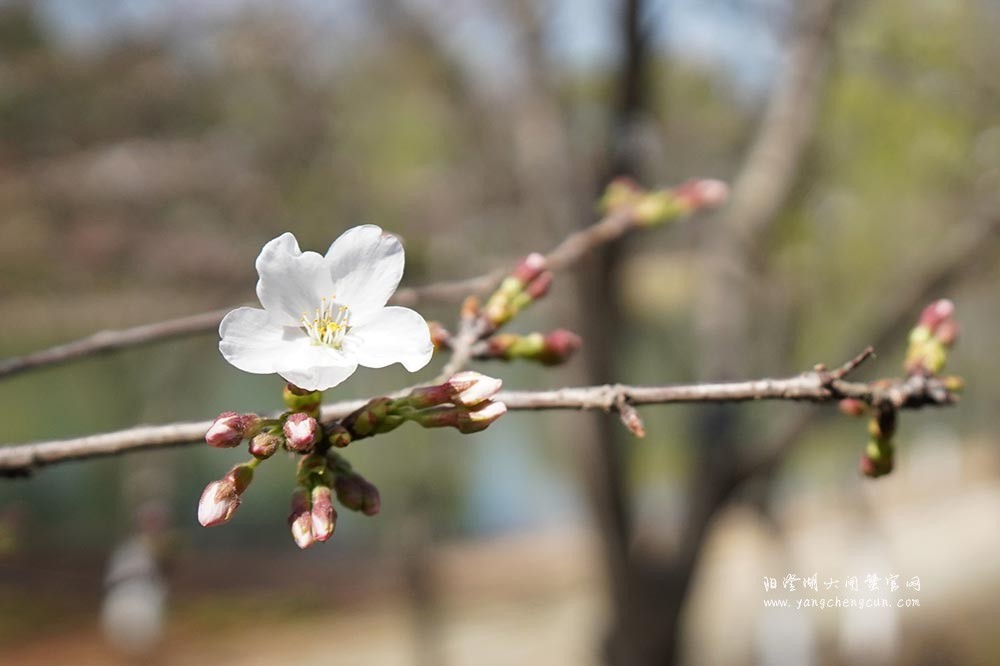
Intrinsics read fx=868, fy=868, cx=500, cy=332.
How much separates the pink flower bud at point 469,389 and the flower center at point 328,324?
0.55 feet

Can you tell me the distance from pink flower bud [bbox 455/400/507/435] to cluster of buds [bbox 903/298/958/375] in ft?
1.77

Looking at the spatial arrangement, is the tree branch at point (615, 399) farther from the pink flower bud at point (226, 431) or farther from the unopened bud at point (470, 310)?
the unopened bud at point (470, 310)

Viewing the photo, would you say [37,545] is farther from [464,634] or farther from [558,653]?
[558,653]

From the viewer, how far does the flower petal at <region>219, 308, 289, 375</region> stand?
0.90m

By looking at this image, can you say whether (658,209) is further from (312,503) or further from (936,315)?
(312,503)

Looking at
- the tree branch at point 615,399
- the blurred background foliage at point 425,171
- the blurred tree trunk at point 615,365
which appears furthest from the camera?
the blurred background foliage at point 425,171

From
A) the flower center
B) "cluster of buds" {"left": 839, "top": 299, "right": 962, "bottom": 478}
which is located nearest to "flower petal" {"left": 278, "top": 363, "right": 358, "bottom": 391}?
the flower center

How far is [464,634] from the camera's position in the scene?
36.7 feet

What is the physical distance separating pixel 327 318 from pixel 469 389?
23 centimetres

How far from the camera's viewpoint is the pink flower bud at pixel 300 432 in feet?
2.90

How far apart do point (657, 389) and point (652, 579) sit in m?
3.42

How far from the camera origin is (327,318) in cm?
107

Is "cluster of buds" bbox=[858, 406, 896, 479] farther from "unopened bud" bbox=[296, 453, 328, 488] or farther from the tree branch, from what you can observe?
"unopened bud" bbox=[296, 453, 328, 488]

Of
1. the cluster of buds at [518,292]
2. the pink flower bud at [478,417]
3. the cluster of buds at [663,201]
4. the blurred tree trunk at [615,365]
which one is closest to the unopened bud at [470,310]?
the cluster of buds at [518,292]
